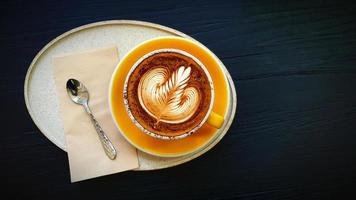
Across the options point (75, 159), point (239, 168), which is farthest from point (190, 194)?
point (75, 159)

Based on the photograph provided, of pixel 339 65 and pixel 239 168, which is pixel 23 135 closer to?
pixel 239 168

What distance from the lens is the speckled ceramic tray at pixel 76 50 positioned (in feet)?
2.64

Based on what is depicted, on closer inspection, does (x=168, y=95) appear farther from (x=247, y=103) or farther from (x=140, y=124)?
(x=247, y=103)

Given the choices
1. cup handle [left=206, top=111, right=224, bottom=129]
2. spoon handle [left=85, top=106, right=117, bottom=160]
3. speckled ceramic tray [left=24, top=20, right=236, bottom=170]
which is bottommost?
cup handle [left=206, top=111, right=224, bottom=129]

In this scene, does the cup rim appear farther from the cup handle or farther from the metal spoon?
the metal spoon

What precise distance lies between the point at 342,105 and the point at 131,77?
2.13 ft

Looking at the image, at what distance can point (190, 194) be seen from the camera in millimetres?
873

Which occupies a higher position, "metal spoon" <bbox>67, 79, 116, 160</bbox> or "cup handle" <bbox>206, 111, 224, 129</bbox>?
"metal spoon" <bbox>67, 79, 116, 160</bbox>

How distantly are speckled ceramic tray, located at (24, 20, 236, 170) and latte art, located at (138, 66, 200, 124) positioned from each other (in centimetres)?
13

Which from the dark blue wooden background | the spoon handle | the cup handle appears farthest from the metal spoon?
the cup handle

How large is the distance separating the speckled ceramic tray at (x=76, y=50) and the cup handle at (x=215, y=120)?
0.09 m

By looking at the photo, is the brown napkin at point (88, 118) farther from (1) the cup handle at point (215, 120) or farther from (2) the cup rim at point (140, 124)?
(1) the cup handle at point (215, 120)

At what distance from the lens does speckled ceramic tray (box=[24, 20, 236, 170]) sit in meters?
0.80

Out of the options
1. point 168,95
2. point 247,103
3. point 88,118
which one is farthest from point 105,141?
point 247,103
